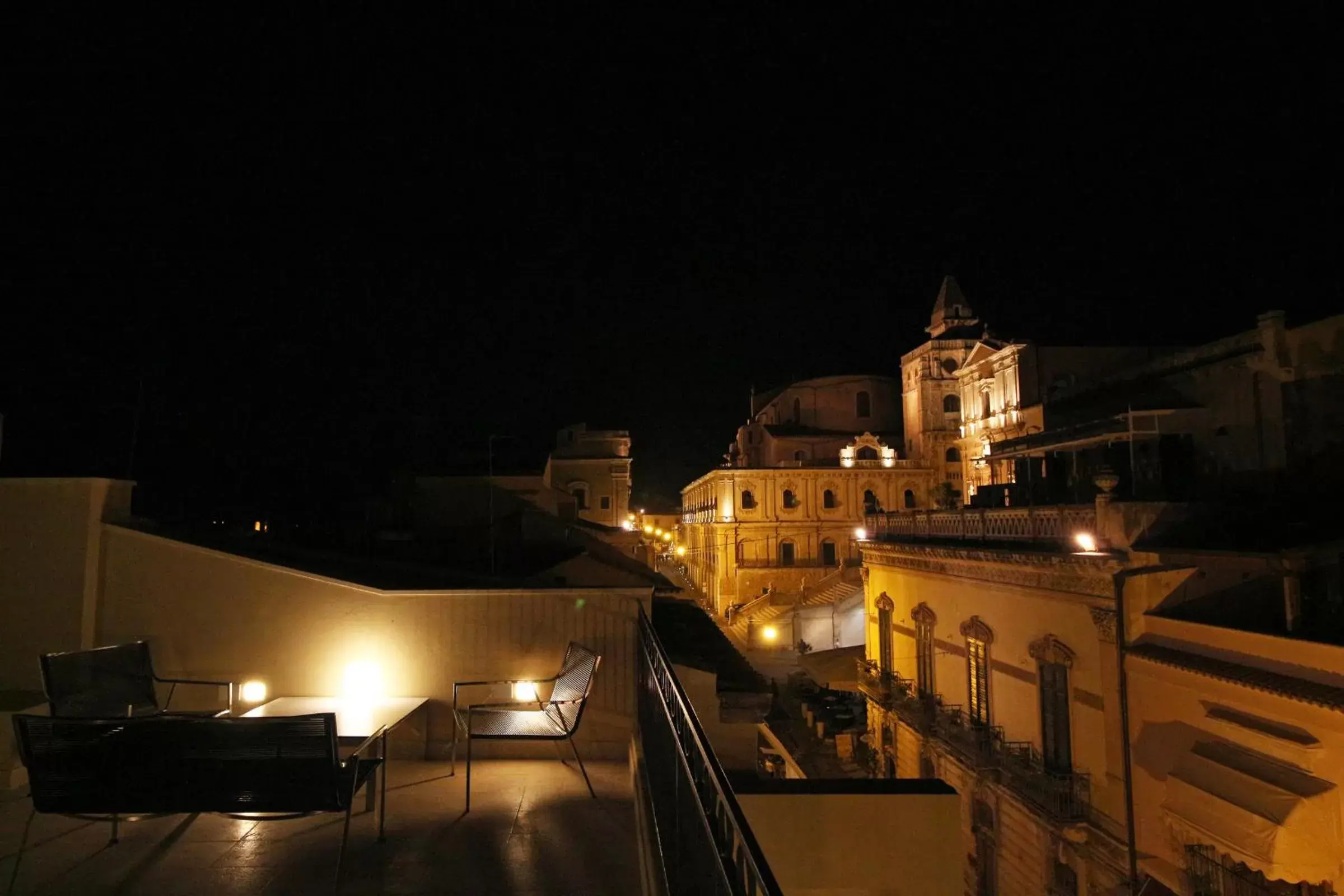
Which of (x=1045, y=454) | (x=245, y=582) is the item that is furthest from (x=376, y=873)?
(x=1045, y=454)

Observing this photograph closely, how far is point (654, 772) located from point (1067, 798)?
9494 mm

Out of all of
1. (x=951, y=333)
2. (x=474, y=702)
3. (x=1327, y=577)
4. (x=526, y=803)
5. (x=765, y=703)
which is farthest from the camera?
(x=951, y=333)

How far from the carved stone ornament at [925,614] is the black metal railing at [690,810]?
1287cm

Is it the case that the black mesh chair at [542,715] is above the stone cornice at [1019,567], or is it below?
below

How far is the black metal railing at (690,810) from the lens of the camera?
1982mm

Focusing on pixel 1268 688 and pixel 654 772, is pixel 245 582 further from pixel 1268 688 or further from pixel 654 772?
pixel 1268 688

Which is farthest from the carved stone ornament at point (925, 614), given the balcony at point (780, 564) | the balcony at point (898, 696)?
the balcony at point (780, 564)

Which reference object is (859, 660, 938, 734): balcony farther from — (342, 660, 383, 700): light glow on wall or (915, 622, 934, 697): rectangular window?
(342, 660, 383, 700): light glow on wall

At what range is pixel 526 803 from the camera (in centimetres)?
467

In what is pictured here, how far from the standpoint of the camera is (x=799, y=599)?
4022 centimetres

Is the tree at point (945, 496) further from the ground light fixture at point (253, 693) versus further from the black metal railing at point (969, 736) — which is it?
the ground light fixture at point (253, 693)

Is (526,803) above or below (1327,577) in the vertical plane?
below

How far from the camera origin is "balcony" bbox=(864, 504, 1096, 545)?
476 inches

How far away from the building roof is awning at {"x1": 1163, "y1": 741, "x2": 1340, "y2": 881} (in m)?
0.73
